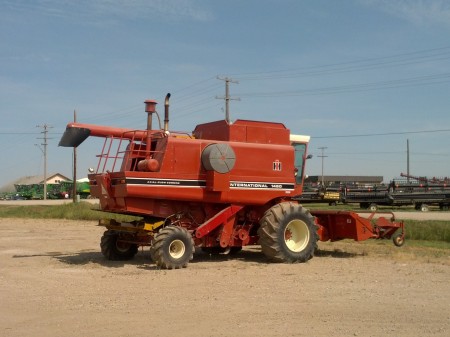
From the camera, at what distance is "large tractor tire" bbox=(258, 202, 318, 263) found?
1321 centimetres

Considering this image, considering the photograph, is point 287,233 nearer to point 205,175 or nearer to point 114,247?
point 205,175

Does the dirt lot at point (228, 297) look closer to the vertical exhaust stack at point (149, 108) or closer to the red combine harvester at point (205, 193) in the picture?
the red combine harvester at point (205, 193)

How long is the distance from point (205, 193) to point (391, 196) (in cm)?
3262

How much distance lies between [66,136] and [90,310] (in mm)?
6136

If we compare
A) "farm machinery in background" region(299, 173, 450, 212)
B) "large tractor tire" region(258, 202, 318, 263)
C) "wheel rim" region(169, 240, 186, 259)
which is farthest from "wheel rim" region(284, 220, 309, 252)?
"farm machinery in background" region(299, 173, 450, 212)

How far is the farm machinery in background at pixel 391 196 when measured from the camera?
1663 inches

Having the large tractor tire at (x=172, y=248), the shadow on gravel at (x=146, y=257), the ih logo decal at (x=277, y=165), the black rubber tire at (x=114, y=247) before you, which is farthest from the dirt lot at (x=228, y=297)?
the ih logo decal at (x=277, y=165)

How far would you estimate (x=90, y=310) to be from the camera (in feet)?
25.9

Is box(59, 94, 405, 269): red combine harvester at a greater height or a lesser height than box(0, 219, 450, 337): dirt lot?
greater

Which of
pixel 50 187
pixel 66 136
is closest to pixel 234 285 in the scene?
pixel 66 136

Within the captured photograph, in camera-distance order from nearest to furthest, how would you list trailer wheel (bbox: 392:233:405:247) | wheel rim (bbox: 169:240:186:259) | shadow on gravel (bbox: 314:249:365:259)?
wheel rim (bbox: 169:240:186:259)
shadow on gravel (bbox: 314:249:365:259)
trailer wheel (bbox: 392:233:405:247)

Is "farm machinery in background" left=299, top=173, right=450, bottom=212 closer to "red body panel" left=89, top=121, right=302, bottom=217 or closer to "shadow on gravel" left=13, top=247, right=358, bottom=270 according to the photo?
"shadow on gravel" left=13, top=247, right=358, bottom=270

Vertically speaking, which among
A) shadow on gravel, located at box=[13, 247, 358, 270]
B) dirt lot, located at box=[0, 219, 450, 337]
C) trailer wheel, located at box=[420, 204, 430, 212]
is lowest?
shadow on gravel, located at box=[13, 247, 358, 270]

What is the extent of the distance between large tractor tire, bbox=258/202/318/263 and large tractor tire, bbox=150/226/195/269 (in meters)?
1.96
